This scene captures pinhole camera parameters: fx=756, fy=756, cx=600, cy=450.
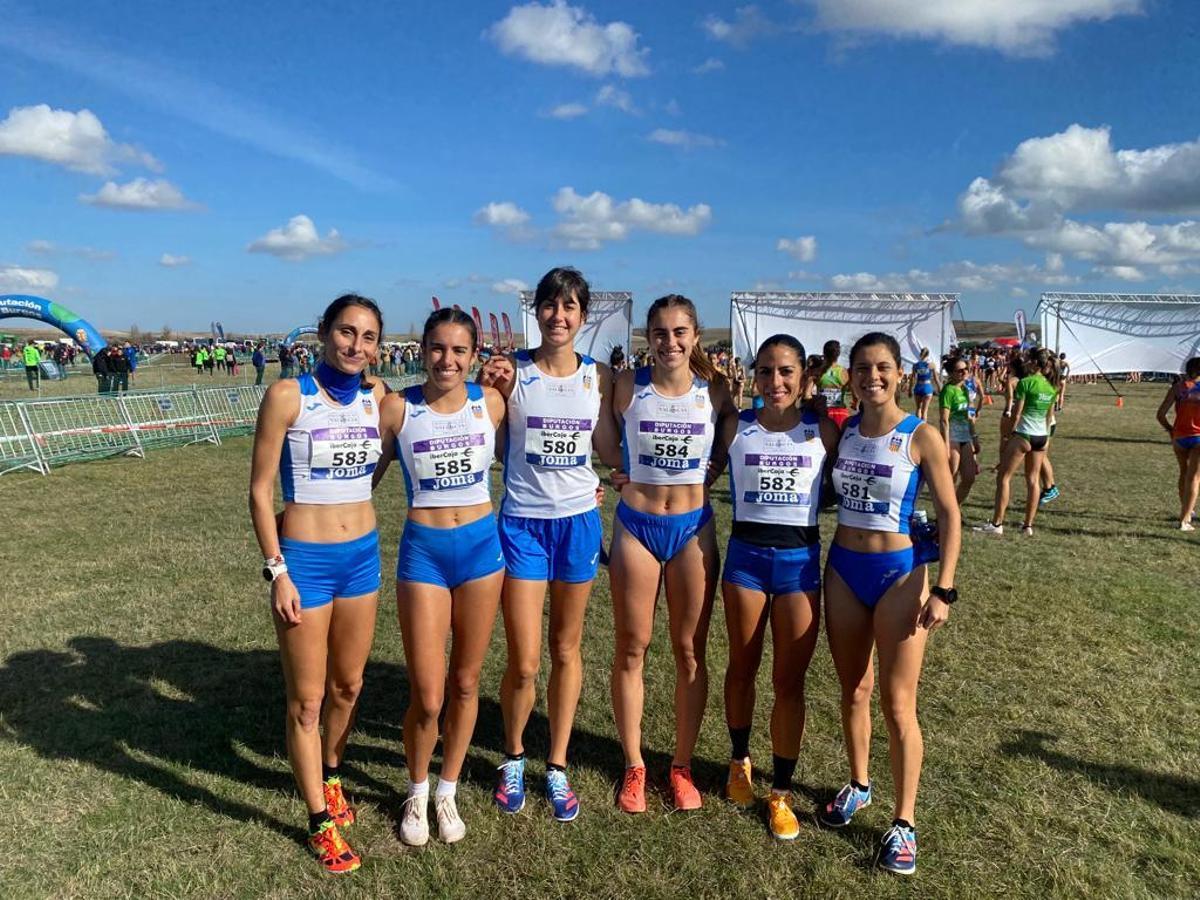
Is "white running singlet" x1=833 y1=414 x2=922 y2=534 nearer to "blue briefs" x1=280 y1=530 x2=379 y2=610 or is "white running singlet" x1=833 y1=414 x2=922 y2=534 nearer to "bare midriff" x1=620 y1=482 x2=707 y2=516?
"bare midriff" x1=620 y1=482 x2=707 y2=516

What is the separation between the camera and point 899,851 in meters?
3.23

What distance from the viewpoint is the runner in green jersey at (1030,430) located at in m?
8.69

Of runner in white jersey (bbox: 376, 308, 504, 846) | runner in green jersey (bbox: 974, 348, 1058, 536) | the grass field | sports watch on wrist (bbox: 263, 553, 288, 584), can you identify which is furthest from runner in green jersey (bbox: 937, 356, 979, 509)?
sports watch on wrist (bbox: 263, 553, 288, 584)

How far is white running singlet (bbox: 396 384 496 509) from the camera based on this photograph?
3.31 m

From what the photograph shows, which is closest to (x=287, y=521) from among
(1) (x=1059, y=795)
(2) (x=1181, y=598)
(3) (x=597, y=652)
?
(3) (x=597, y=652)

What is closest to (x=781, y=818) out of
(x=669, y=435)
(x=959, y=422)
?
(x=669, y=435)

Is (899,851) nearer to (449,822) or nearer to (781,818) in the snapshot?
(781,818)

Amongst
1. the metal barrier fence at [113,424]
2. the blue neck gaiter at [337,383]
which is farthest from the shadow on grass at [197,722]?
the metal barrier fence at [113,424]

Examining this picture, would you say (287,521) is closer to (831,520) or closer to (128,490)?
(831,520)

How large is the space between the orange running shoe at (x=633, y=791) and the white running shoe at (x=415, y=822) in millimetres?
929

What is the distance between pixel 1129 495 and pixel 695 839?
10658mm

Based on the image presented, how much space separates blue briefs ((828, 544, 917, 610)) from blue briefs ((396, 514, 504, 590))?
1583 millimetres

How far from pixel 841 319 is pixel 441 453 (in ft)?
65.5

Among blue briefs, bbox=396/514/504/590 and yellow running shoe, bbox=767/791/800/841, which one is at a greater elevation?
blue briefs, bbox=396/514/504/590
